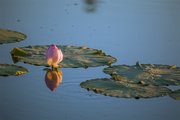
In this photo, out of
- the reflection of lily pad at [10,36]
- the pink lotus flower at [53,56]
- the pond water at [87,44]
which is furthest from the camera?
the reflection of lily pad at [10,36]

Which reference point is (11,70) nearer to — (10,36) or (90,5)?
(10,36)

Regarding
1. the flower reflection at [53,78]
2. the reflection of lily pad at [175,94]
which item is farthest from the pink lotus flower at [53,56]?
the reflection of lily pad at [175,94]

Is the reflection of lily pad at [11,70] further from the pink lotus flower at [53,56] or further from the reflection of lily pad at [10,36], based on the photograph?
the reflection of lily pad at [10,36]

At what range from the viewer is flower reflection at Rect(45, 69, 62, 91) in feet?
9.78

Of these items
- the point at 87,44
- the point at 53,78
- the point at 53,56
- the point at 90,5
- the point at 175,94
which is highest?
the point at 90,5

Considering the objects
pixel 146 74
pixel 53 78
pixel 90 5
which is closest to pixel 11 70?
pixel 53 78

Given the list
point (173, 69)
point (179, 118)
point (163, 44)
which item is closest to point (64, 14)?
point (163, 44)

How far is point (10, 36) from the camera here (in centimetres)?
409

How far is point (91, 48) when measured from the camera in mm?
3850

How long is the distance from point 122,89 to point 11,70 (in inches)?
38.5

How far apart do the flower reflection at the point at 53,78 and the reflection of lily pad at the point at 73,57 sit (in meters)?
0.10

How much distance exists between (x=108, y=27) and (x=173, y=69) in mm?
1894

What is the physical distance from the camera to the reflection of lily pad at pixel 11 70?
10.0 feet

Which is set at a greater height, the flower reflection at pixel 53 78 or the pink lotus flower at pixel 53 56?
the pink lotus flower at pixel 53 56
